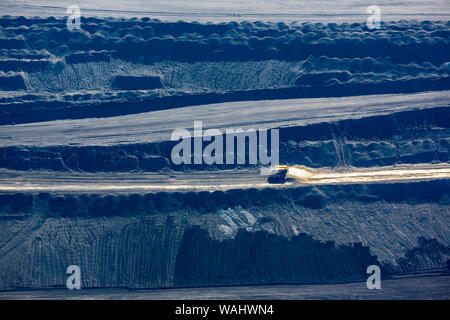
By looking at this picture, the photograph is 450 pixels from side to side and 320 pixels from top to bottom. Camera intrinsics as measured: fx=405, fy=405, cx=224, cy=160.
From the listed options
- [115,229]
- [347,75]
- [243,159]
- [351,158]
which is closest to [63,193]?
[115,229]

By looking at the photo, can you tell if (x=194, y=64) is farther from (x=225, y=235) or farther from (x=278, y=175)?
(x=225, y=235)

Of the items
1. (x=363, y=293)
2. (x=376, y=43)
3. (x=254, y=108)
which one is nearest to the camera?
(x=363, y=293)

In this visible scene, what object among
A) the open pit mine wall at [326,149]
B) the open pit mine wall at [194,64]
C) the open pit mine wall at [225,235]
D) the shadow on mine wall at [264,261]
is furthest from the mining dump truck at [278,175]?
the open pit mine wall at [194,64]

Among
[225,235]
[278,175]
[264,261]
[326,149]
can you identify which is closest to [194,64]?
[278,175]

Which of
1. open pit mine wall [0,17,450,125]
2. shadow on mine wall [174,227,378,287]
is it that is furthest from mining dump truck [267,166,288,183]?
open pit mine wall [0,17,450,125]

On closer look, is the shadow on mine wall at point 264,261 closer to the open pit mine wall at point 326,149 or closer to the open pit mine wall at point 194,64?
the open pit mine wall at point 326,149

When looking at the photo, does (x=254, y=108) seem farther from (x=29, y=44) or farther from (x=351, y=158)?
(x=29, y=44)
